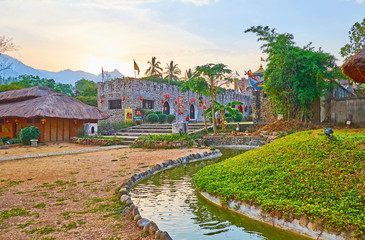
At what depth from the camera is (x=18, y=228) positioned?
325 centimetres

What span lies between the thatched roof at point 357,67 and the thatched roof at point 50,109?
565 inches

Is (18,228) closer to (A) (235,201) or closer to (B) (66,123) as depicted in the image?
(A) (235,201)

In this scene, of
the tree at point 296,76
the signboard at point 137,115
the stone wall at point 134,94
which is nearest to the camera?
the tree at point 296,76

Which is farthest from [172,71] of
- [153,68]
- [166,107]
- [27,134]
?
[27,134]

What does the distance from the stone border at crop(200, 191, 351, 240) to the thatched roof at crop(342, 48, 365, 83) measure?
265cm

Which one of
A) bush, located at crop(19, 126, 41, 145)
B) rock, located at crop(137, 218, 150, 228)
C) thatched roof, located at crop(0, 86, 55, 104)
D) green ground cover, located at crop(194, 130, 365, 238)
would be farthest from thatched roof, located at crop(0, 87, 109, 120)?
rock, located at crop(137, 218, 150, 228)

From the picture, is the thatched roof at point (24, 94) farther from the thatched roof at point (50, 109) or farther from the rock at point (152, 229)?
the rock at point (152, 229)

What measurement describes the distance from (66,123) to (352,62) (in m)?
15.9

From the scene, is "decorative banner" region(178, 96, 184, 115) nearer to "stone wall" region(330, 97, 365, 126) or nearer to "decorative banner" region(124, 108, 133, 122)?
"decorative banner" region(124, 108, 133, 122)

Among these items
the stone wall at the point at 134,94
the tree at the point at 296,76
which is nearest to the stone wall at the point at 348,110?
the tree at the point at 296,76

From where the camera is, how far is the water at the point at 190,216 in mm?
3258

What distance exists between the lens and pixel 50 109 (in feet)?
46.9

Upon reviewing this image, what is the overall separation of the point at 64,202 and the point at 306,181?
4218 millimetres

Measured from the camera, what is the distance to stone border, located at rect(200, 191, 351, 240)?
→ 297 cm
